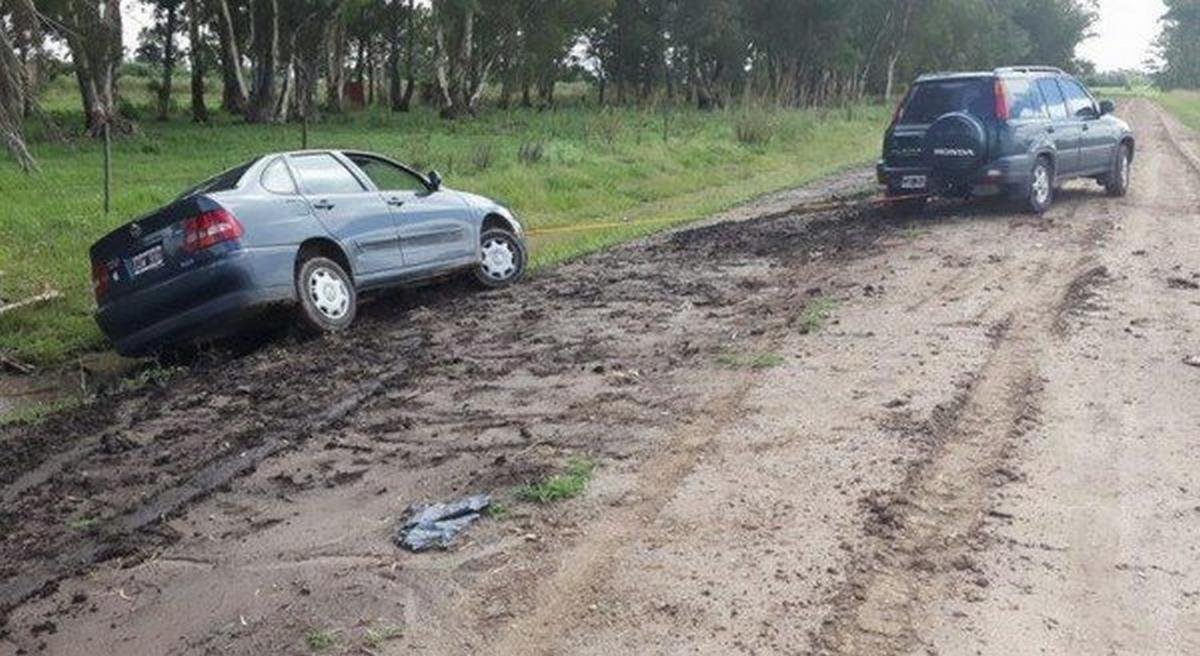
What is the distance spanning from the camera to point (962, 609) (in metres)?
3.83

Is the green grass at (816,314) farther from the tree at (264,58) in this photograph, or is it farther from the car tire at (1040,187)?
the tree at (264,58)

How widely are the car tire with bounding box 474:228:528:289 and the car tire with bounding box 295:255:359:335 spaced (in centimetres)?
182

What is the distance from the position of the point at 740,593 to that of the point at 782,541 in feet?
1.53

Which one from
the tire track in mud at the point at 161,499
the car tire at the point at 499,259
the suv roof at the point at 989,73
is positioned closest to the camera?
the tire track in mud at the point at 161,499

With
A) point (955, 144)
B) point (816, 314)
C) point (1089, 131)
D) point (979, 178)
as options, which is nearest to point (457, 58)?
point (1089, 131)

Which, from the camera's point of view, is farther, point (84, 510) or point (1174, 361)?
point (1174, 361)

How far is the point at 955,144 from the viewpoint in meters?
12.9

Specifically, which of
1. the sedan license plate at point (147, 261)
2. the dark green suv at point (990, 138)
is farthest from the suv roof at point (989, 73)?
the sedan license plate at point (147, 261)

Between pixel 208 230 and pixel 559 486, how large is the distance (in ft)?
14.0

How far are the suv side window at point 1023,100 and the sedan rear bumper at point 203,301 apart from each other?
869cm

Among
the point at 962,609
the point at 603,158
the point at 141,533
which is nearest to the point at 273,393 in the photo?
the point at 141,533

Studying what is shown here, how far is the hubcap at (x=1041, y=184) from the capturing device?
13148 millimetres

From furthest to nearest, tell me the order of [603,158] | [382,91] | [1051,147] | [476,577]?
[382,91] → [603,158] → [1051,147] → [476,577]

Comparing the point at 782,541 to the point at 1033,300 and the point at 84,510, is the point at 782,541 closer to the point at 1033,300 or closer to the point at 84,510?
the point at 84,510
